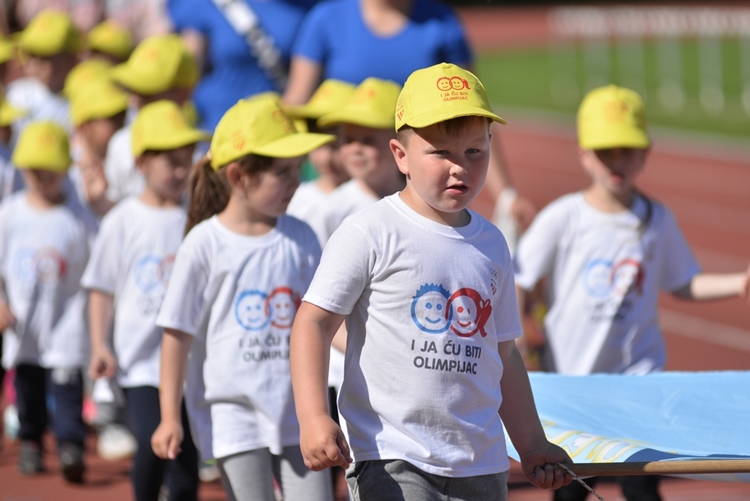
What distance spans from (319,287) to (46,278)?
3.94 meters

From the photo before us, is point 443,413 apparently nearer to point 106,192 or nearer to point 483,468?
point 483,468

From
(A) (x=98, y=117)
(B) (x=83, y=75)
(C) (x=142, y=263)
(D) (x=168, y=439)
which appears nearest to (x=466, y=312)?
(D) (x=168, y=439)

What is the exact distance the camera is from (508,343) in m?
3.61

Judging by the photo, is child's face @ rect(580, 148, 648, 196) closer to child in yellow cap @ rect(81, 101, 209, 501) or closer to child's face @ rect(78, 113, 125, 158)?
child in yellow cap @ rect(81, 101, 209, 501)

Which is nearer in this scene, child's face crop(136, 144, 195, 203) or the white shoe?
child's face crop(136, 144, 195, 203)

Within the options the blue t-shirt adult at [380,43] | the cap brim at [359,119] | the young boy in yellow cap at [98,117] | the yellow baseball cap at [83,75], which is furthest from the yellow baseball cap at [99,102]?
the cap brim at [359,119]

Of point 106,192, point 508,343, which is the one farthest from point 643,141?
point 106,192

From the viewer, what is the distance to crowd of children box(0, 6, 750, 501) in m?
3.37

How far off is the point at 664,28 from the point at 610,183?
25.4 meters

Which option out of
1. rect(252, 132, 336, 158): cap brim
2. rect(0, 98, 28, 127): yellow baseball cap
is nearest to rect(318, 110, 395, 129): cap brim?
rect(252, 132, 336, 158): cap brim

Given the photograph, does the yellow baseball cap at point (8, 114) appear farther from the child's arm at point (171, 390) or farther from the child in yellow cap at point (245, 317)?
the child's arm at point (171, 390)

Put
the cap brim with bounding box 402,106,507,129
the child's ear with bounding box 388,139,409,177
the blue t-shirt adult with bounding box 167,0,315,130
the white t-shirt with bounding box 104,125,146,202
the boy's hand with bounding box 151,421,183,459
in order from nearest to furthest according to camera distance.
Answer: the cap brim with bounding box 402,106,507,129
the child's ear with bounding box 388,139,409,177
the boy's hand with bounding box 151,421,183,459
the white t-shirt with bounding box 104,125,146,202
the blue t-shirt adult with bounding box 167,0,315,130

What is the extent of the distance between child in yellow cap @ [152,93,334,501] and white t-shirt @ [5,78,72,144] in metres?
4.75

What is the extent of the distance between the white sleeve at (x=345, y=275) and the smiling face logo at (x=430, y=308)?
0.15m
